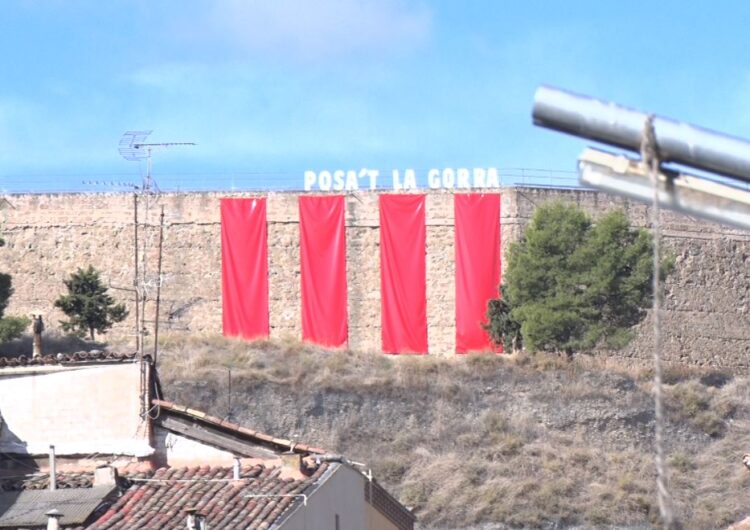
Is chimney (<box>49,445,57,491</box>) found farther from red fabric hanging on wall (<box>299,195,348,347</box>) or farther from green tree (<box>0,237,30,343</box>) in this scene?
red fabric hanging on wall (<box>299,195,348,347</box>)

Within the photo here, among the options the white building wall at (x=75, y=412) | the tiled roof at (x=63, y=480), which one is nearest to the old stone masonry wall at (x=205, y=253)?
the white building wall at (x=75, y=412)

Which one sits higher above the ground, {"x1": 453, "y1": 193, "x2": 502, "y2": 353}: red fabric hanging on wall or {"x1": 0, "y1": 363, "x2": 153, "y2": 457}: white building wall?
{"x1": 453, "y1": 193, "x2": 502, "y2": 353}: red fabric hanging on wall

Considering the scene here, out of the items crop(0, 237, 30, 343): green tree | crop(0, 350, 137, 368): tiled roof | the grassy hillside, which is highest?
crop(0, 237, 30, 343): green tree

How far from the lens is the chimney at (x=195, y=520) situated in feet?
53.7

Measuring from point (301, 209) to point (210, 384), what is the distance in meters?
8.75

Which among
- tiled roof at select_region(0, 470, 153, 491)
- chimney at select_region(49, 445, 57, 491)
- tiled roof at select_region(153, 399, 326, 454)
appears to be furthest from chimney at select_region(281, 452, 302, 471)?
chimney at select_region(49, 445, 57, 491)

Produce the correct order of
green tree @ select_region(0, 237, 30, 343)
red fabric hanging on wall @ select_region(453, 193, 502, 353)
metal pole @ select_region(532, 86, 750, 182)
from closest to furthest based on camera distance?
metal pole @ select_region(532, 86, 750, 182) → green tree @ select_region(0, 237, 30, 343) → red fabric hanging on wall @ select_region(453, 193, 502, 353)

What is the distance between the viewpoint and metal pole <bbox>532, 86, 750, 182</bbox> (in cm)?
444

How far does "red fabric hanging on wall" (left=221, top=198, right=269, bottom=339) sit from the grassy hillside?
94.1 inches

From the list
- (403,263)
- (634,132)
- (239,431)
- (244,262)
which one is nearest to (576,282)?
(403,263)

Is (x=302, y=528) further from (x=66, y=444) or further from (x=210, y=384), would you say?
(x=210, y=384)

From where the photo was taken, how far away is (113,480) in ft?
60.8

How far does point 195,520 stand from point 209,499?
131cm

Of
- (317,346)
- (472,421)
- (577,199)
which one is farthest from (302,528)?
(577,199)
